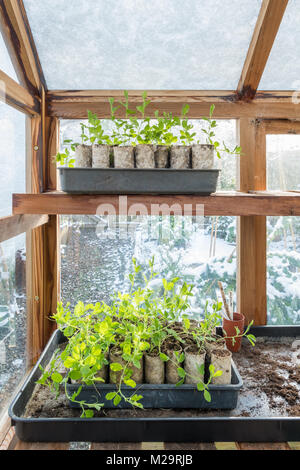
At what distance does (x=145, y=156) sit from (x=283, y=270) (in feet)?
2.99

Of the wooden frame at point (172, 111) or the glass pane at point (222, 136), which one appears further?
the glass pane at point (222, 136)

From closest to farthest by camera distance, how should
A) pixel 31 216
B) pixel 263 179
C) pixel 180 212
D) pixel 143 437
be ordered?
pixel 143 437 < pixel 180 212 < pixel 31 216 < pixel 263 179

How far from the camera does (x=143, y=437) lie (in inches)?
42.0

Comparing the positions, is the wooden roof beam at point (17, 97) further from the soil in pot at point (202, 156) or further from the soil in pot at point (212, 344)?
the soil in pot at point (212, 344)

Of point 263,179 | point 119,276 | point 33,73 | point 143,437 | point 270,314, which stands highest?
point 33,73

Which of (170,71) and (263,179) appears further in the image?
(263,179)

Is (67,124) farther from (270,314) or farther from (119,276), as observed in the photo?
(270,314)

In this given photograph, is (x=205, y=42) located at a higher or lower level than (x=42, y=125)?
higher

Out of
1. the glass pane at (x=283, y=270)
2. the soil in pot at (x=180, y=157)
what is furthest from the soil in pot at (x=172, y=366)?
the glass pane at (x=283, y=270)

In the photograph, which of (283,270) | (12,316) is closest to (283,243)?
(283,270)

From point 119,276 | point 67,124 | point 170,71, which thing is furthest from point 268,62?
point 119,276

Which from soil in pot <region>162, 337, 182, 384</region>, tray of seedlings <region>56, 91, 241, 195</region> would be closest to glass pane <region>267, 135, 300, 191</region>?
tray of seedlings <region>56, 91, 241, 195</region>

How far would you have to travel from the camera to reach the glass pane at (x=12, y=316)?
3.91ft

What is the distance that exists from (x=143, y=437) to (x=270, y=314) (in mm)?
898
